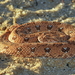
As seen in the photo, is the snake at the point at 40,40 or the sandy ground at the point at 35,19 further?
the snake at the point at 40,40

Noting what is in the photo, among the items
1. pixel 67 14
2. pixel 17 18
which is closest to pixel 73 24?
pixel 67 14

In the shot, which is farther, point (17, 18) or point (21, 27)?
point (17, 18)

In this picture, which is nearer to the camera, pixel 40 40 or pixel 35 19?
pixel 40 40

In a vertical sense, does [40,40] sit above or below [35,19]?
below

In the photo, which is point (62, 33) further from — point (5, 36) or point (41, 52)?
point (5, 36)
